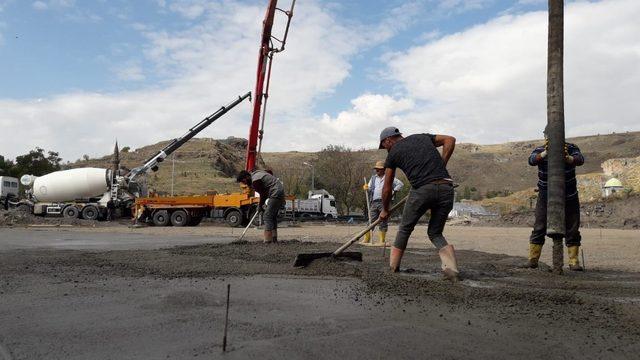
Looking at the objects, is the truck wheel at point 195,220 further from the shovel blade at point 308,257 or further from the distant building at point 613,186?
the distant building at point 613,186

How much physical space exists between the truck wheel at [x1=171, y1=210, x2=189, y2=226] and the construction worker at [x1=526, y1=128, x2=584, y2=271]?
23.0 m

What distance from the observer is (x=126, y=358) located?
3.03m

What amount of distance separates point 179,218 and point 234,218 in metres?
2.92

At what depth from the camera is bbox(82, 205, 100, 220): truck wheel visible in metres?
30.1

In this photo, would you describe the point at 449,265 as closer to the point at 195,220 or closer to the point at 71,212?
the point at 195,220

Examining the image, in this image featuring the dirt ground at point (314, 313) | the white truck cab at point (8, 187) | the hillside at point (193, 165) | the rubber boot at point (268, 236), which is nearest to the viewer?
the dirt ground at point (314, 313)

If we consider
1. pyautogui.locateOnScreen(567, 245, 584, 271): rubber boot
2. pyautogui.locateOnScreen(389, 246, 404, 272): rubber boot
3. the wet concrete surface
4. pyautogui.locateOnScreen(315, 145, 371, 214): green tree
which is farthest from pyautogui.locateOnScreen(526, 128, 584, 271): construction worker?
pyautogui.locateOnScreen(315, 145, 371, 214): green tree

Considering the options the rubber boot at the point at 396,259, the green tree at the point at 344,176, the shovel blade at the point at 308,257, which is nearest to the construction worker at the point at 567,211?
the rubber boot at the point at 396,259

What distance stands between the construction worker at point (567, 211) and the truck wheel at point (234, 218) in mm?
21287

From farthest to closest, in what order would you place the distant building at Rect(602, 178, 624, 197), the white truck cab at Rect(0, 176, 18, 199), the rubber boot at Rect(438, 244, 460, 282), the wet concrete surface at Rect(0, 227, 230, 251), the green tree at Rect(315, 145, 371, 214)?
the green tree at Rect(315, 145, 371, 214) < the distant building at Rect(602, 178, 624, 197) < the white truck cab at Rect(0, 176, 18, 199) < the wet concrete surface at Rect(0, 227, 230, 251) < the rubber boot at Rect(438, 244, 460, 282)

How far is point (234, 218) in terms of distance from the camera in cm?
2742

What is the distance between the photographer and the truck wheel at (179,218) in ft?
91.6

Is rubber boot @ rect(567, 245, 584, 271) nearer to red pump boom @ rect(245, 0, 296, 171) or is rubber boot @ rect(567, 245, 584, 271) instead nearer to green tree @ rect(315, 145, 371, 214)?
red pump boom @ rect(245, 0, 296, 171)

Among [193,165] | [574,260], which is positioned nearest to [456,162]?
[193,165]
